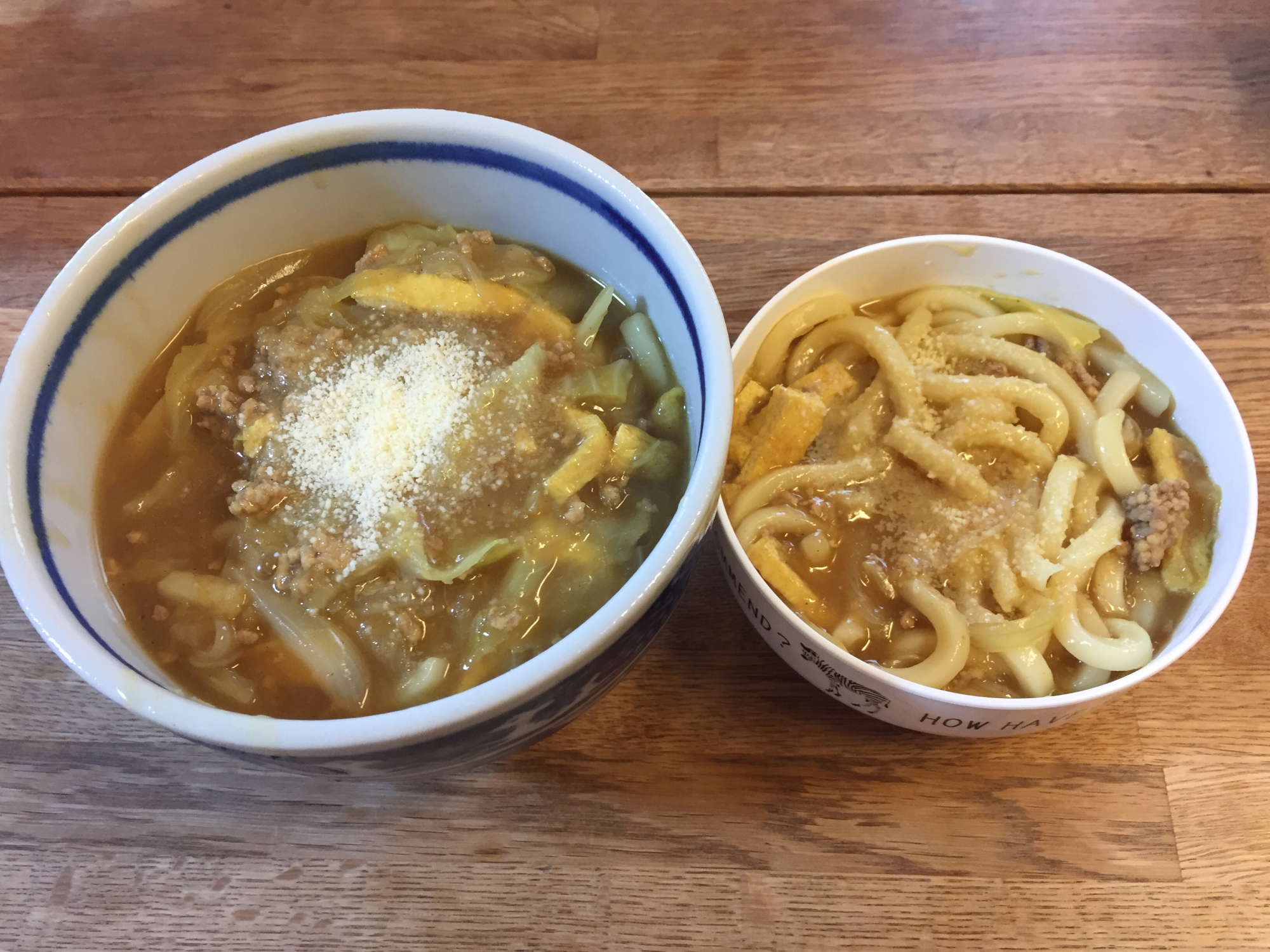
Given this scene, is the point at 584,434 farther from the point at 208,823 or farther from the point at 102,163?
the point at 102,163

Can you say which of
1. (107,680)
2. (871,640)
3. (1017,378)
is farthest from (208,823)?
(1017,378)

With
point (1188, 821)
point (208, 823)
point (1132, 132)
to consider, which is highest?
point (1132, 132)

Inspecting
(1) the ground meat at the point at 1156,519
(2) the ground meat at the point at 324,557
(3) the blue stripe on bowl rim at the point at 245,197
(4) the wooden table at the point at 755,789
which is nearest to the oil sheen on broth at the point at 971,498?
(1) the ground meat at the point at 1156,519

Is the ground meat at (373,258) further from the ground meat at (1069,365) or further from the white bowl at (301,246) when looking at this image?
the ground meat at (1069,365)

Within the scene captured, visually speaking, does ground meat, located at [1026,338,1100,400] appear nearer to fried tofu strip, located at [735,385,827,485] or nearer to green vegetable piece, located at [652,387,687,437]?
fried tofu strip, located at [735,385,827,485]

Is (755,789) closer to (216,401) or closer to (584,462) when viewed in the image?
(584,462)

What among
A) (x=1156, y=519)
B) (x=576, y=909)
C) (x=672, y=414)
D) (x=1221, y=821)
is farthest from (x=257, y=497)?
(x=1221, y=821)
